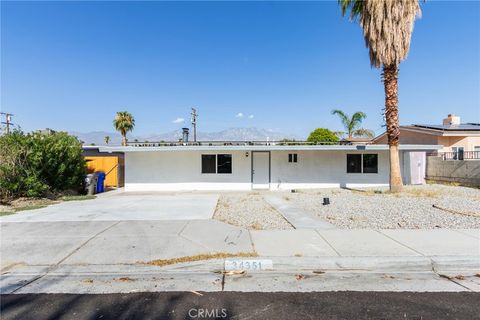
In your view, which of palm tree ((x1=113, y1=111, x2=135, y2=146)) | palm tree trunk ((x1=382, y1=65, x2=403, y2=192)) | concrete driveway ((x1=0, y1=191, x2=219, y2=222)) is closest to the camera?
concrete driveway ((x1=0, y1=191, x2=219, y2=222))

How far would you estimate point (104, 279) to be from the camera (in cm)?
438

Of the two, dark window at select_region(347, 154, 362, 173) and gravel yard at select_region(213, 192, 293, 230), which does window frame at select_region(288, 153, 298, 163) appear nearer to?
dark window at select_region(347, 154, 362, 173)

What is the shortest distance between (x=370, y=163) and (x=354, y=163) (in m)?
0.98

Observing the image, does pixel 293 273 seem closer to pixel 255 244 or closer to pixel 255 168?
pixel 255 244

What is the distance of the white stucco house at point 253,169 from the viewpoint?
1664 centimetres

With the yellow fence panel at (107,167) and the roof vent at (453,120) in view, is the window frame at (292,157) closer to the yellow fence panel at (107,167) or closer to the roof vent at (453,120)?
the yellow fence panel at (107,167)

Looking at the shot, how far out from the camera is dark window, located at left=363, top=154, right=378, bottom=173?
1706cm

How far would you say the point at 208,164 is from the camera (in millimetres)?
16750

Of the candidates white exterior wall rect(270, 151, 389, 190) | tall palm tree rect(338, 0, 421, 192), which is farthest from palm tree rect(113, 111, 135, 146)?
tall palm tree rect(338, 0, 421, 192)

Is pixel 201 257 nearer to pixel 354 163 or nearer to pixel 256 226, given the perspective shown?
pixel 256 226

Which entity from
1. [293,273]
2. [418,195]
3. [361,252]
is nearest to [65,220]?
[293,273]

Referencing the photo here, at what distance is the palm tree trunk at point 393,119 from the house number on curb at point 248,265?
11.3m

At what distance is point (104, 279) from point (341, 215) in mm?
6782

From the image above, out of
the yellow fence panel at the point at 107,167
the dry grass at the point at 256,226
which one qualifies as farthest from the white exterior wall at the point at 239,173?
the dry grass at the point at 256,226
